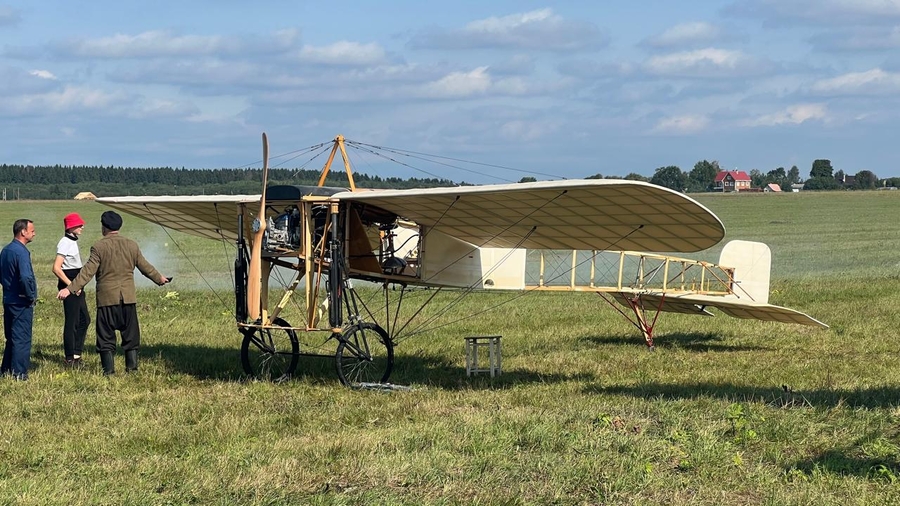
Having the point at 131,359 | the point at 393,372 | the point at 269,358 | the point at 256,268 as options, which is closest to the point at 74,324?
the point at 131,359

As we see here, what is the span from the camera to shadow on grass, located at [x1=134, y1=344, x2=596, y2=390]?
455 inches

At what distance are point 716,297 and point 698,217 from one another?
545 centimetres

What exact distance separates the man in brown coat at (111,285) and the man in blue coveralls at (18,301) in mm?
441

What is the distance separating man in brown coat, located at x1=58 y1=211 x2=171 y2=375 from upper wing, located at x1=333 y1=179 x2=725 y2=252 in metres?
2.58

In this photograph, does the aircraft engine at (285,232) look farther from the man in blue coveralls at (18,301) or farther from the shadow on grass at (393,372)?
the man in blue coveralls at (18,301)

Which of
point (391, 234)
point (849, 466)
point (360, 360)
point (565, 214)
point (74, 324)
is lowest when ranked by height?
point (849, 466)

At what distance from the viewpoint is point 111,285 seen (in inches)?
446

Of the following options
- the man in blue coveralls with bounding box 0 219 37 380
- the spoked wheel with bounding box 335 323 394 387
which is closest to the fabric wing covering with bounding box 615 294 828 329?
the spoked wheel with bounding box 335 323 394 387

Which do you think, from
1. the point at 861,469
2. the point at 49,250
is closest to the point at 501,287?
the point at 861,469

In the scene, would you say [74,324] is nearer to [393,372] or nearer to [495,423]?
[393,372]

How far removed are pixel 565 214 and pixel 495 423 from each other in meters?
3.07

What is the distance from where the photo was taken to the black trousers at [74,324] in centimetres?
1209

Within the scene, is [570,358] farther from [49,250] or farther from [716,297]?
[49,250]

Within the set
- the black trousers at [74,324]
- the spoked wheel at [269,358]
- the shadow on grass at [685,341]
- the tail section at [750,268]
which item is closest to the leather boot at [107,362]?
the black trousers at [74,324]
